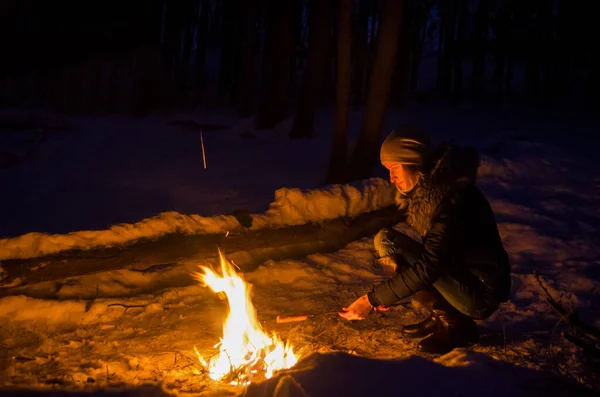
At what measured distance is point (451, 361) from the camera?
10.7 feet

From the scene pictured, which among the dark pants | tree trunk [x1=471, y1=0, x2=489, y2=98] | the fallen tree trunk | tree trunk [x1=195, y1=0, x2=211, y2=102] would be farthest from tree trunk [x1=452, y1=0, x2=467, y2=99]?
the dark pants

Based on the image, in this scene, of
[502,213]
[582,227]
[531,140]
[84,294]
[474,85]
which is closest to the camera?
[84,294]

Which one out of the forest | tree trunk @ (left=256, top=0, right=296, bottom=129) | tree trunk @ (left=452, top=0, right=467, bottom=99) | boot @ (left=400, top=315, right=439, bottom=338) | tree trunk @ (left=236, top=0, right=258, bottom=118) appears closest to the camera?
boot @ (left=400, top=315, right=439, bottom=338)

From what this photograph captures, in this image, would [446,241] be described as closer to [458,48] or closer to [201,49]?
[458,48]

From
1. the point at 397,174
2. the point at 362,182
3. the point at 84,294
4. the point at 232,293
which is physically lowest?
the point at 84,294

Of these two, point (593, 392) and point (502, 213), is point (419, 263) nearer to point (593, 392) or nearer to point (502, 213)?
point (593, 392)

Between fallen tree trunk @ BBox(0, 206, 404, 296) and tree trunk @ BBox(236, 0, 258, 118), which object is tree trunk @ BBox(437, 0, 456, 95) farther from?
fallen tree trunk @ BBox(0, 206, 404, 296)

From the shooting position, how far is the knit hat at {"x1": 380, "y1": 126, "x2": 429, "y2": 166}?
304cm

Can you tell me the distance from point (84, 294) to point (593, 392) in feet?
12.3

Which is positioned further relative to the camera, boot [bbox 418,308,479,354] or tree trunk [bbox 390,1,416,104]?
tree trunk [bbox 390,1,416,104]

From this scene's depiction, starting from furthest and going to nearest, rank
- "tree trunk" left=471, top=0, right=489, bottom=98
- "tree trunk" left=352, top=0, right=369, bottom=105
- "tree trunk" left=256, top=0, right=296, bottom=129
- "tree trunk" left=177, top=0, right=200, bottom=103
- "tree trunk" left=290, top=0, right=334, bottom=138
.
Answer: "tree trunk" left=177, top=0, right=200, bottom=103 → "tree trunk" left=471, top=0, right=489, bottom=98 → "tree trunk" left=352, top=0, right=369, bottom=105 → "tree trunk" left=256, top=0, right=296, bottom=129 → "tree trunk" left=290, top=0, right=334, bottom=138

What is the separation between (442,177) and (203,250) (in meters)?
2.56

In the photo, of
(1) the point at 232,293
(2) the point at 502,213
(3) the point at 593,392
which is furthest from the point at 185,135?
(3) the point at 593,392

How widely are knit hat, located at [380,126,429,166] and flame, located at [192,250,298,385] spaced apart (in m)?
1.41
